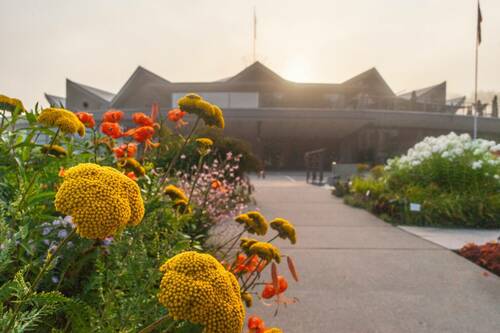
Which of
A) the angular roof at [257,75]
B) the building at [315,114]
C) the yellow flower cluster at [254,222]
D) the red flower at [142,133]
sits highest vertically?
the angular roof at [257,75]

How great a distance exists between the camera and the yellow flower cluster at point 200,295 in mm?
787

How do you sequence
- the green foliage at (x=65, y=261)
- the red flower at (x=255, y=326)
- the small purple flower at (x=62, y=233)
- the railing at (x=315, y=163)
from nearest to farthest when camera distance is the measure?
the green foliage at (x=65, y=261) → the red flower at (x=255, y=326) → the small purple flower at (x=62, y=233) → the railing at (x=315, y=163)

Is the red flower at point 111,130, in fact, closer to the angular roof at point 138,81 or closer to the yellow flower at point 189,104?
the yellow flower at point 189,104

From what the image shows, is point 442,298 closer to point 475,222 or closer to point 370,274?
point 370,274

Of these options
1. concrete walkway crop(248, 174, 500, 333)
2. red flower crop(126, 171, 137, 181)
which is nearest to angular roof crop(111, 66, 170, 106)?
concrete walkway crop(248, 174, 500, 333)

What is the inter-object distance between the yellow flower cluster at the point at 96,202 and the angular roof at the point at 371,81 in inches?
1707

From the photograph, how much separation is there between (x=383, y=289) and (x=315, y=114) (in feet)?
93.9

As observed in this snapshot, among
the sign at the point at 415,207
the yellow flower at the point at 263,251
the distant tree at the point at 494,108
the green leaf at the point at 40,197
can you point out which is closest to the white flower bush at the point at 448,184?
the sign at the point at 415,207

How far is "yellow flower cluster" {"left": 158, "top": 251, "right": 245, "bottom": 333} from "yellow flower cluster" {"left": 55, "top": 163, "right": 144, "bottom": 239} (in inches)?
6.5

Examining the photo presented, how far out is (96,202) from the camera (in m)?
0.79

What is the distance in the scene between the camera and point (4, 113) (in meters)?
1.92

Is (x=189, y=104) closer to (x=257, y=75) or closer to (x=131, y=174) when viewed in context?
(x=131, y=174)

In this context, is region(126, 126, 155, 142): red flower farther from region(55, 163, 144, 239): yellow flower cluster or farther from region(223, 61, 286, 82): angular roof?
region(223, 61, 286, 82): angular roof

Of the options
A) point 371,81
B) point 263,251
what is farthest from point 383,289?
point 371,81
